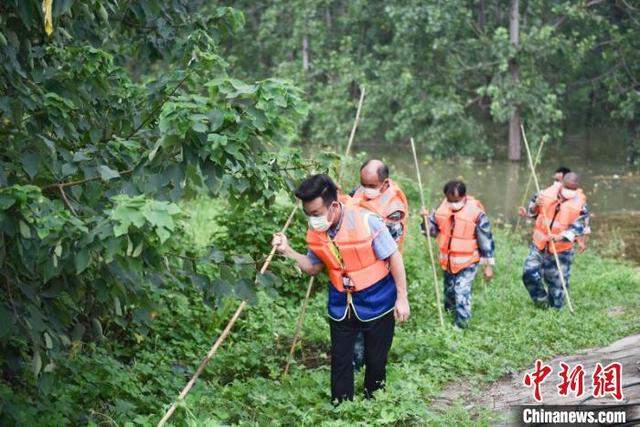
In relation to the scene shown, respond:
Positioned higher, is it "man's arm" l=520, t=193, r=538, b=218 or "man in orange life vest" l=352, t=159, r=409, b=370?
"man in orange life vest" l=352, t=159, r=409, b=370

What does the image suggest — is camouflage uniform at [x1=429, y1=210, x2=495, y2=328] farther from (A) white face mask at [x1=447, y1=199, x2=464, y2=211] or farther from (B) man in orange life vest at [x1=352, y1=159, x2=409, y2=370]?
(B) man in orange life vest at [x1=352, y1=159, x2=409, y2=370]

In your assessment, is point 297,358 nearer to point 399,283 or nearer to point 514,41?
point 399,283

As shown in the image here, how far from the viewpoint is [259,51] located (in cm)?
3297

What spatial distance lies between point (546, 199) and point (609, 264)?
3.55 meters

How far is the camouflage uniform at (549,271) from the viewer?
→ 29.8ft

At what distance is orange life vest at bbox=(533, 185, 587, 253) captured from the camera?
902cm

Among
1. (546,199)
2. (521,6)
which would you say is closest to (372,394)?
(546,199)

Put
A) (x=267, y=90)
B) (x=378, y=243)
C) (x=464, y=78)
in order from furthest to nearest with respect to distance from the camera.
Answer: (x=464, y=78) < (x=378, y=243) < (x=267, y=90)

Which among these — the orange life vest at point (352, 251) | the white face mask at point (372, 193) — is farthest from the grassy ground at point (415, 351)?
the white face mask at point (372, 193)

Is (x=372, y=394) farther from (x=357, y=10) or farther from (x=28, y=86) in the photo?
(x=357, y=10)

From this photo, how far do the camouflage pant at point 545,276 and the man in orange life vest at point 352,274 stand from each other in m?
4.07

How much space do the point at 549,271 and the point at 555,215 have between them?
64cm

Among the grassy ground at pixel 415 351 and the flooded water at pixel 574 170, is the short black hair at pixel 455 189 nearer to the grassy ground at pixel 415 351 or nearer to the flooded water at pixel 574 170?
the grassy ground at pixel 415 351

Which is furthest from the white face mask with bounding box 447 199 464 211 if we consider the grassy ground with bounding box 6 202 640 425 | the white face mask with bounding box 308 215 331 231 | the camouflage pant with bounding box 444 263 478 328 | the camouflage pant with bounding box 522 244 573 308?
the white face mask with bounding box 308 215 331 231
